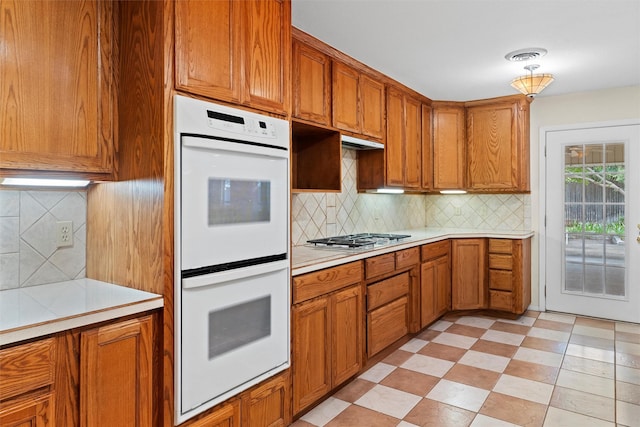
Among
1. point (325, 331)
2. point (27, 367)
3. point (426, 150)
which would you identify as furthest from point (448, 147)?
point (27, 367)

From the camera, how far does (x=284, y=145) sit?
203 centimetres

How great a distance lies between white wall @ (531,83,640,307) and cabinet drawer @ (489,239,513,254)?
604mm

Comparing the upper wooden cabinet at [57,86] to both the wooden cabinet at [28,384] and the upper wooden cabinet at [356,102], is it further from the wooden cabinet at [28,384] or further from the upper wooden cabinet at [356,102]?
the upper wooden cabinet at [356,102]

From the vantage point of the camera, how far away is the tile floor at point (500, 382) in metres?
2.28

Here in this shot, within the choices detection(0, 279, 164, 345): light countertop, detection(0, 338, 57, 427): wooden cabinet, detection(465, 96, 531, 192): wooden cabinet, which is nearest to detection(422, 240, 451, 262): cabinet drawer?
detection(465, 96, 531, 192): wooden cabinet

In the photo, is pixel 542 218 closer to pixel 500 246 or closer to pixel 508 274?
pixel 500 246

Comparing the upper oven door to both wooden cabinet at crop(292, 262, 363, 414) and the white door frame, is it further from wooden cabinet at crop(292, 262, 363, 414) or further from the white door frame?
the white door frame

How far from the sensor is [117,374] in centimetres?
142

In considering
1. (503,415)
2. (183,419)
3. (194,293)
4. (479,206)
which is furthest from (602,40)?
(183,419)

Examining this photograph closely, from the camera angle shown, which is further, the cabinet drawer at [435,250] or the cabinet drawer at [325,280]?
the cabinet drawer at [435,250]

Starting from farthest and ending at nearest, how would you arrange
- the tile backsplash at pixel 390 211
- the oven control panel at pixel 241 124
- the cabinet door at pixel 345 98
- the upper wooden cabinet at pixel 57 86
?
the tile backsplash at pixel 390 211 < the cabinet door at pixel 345 98 < the oven control panel at pixel 241 124 < the upper wooden cabinet at pixel 57 86

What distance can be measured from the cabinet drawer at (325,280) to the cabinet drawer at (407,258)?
59cm

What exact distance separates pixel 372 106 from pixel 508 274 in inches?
84.9

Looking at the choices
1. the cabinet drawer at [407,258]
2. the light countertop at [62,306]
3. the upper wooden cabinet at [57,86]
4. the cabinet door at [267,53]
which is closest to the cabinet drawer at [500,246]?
the cabinet drawer at [407,258]
